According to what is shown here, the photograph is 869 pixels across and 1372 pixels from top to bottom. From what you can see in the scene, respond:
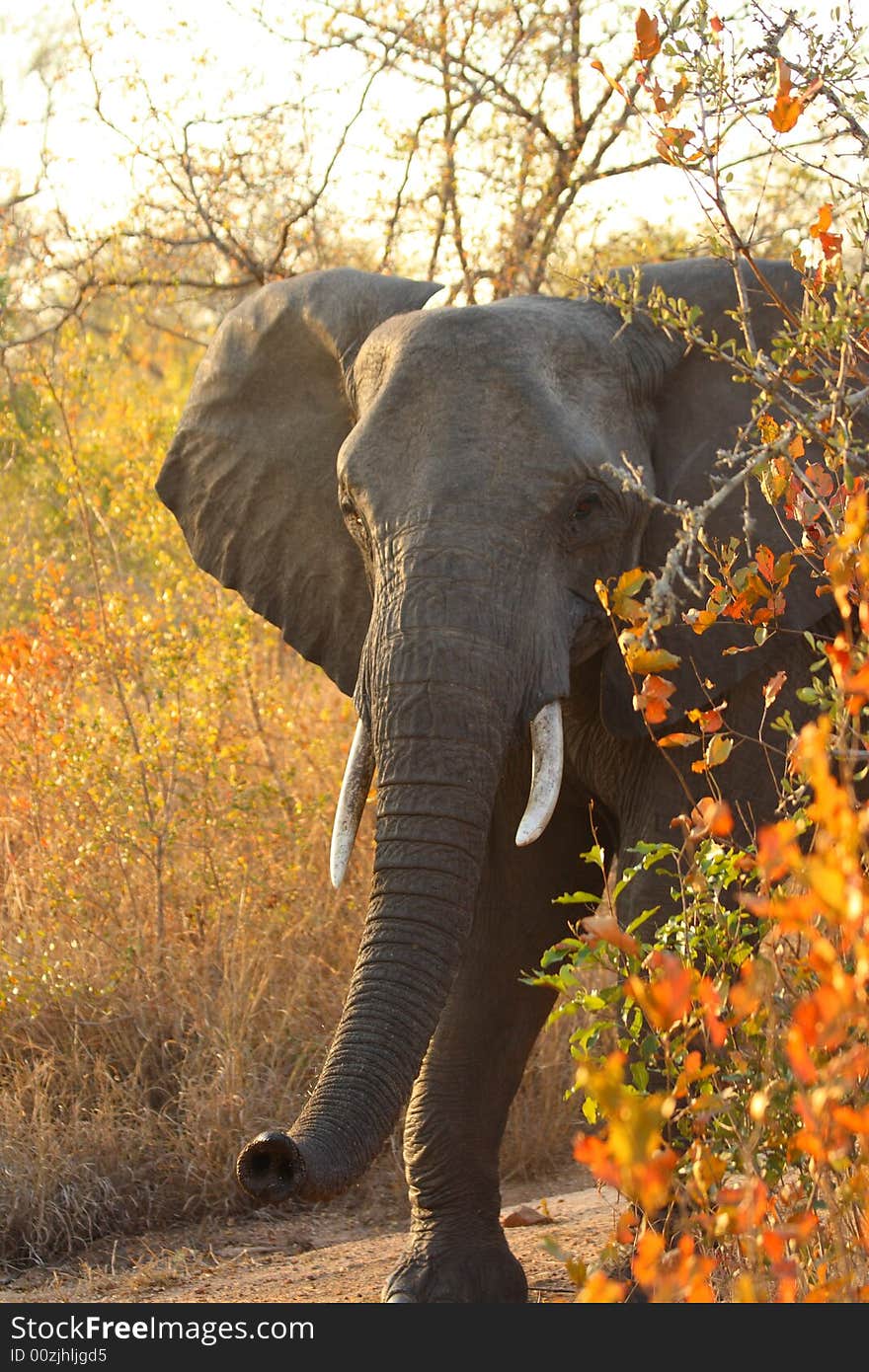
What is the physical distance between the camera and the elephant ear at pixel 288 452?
5340mm

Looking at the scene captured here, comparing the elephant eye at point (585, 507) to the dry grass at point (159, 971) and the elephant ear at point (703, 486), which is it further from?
the dry grass at point (159, 971)

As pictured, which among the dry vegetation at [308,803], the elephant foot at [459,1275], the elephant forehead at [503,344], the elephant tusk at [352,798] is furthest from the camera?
the elephant foot at [459,1275]

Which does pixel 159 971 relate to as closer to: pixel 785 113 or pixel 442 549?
pixel 442 549

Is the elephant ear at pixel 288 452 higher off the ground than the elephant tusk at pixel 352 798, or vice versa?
the elephant ear at pixel 288 452

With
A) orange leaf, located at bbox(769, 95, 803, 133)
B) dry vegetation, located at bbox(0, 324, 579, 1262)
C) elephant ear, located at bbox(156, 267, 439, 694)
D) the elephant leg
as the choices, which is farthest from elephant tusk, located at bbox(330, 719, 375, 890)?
orange leaf, located at bbox(769, 95, 803, 133)

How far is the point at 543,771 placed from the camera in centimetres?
434

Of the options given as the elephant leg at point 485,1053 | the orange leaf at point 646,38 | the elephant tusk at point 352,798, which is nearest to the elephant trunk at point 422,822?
→ the elephant tusk at point 352,798

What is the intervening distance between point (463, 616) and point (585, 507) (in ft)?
1.66

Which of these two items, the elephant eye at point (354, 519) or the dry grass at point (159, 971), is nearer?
the elephant eye at point (354, 519)

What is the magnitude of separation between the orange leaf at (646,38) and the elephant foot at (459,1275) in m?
3.07

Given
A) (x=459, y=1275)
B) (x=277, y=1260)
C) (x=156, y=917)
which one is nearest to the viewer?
(x=459, y=1275)

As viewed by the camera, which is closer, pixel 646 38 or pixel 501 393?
pixel 646 38

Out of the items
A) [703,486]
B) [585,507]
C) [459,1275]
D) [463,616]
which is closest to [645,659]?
[463,616]

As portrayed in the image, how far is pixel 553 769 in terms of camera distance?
14.2 ft
